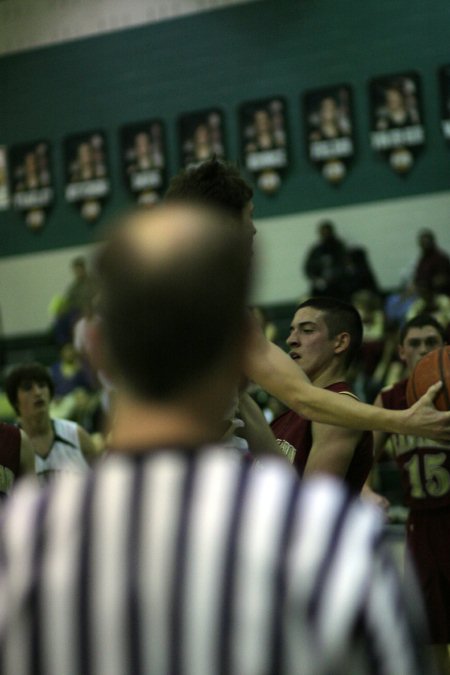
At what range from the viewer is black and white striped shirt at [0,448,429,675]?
121cm

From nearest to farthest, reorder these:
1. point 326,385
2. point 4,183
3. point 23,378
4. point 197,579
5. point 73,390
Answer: point 197,579 → point 326,385 → point 23,378 → point 73,390 → point 4,183

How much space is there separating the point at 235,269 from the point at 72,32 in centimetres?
1615

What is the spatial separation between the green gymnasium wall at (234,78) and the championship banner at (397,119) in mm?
120

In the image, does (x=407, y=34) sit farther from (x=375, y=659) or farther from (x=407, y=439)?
(x=375, y=659)

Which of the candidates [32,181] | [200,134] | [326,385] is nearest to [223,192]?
[326,385]

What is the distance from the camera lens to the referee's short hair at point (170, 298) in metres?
1.28

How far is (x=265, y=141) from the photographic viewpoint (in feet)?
51.0

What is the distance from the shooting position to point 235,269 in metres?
1.32

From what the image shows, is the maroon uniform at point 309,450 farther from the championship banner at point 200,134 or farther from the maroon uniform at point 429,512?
the championship banner at point 200,134

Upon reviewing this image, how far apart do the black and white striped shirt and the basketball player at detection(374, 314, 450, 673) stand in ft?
14.1

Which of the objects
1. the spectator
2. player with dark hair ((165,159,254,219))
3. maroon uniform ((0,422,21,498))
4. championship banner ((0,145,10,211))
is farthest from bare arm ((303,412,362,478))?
championship banner ((0,145,10,211))

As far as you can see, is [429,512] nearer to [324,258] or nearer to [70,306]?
[324,258]

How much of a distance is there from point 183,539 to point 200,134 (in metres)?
15.0

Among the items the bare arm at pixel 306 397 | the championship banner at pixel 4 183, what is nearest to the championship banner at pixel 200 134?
the championship banner at pixel 4 183
